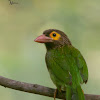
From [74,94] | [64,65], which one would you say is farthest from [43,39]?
[74,94]

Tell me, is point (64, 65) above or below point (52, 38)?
below

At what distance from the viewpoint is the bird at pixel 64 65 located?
454 centimetres

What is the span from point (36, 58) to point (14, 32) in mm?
824

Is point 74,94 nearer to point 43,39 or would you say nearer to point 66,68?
point 66,68

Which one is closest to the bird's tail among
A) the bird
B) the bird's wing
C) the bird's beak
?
the bird

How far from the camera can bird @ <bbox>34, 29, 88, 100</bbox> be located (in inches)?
179

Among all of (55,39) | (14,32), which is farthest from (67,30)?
(55,39)

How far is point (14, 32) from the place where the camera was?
705cm

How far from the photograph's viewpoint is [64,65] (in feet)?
15.5

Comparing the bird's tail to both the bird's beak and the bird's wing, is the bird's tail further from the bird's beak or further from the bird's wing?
the bird's beak

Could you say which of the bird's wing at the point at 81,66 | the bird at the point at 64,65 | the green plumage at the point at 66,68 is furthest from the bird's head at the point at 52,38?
the bird's wing at the point at 81,66

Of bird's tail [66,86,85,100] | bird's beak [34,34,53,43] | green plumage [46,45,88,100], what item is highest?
bird's beak [34,34,53,43]

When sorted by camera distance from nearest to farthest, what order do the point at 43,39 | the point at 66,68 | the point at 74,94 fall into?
the point at 74,94 < the point at 66,68 < the point at 43,39

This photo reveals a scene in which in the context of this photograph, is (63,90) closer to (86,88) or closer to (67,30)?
(86,88)
